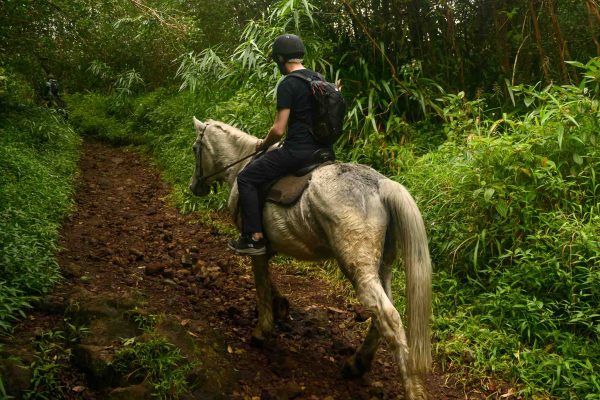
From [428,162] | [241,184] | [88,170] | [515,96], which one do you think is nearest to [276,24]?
[428,162]

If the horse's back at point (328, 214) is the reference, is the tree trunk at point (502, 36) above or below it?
above

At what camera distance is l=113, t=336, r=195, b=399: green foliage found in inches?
125

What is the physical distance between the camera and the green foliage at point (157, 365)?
318 centimetres

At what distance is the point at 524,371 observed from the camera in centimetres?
358

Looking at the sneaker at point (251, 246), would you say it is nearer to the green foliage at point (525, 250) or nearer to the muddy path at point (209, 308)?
the muddy path at point (209, 308)

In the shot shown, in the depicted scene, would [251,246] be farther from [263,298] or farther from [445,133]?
[445,133]

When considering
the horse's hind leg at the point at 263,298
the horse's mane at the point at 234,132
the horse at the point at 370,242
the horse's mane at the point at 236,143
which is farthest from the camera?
the horse's mane at the point at 234,132

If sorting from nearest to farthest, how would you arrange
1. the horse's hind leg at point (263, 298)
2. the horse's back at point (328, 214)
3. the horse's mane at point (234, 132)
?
the horse's back at point (328, 214) < the horse's hind leg at point (263, 298) < the horse's mane at point (234, 132)

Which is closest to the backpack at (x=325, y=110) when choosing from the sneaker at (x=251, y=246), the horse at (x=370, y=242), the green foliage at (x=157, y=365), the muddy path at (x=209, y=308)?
the horse at (x=370, y=242)

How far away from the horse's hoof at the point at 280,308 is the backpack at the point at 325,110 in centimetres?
162

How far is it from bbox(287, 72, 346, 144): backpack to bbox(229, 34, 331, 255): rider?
46 mm

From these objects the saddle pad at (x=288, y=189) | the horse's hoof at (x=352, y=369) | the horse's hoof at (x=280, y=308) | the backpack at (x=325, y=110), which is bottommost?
the horse's hoof at (x=352, y=369)

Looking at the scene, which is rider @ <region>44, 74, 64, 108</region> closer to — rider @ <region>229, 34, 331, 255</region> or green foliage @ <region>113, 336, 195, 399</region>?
rider @ <region>229, 34, 331, 255</region>

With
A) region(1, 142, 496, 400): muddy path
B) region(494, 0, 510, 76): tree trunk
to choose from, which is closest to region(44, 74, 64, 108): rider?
region(1, 142, 496, 400): muddy path
